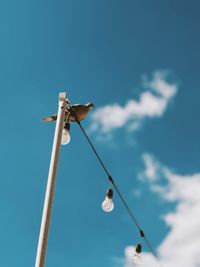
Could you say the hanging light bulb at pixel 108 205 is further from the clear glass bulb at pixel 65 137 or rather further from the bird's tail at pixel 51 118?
the bird's tail at pixel 51 118

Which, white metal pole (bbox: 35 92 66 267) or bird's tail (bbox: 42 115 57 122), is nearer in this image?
white metal pole (bbox: 35 92 66 267)

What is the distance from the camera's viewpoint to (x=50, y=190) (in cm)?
631

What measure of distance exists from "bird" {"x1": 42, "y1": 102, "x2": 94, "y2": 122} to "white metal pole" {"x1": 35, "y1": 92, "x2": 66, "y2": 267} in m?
0.40

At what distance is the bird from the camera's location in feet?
25.5

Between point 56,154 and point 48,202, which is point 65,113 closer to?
point 56,154

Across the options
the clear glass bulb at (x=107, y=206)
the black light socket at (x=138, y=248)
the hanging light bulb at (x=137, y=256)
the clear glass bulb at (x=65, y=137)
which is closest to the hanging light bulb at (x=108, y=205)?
the clear glass bulb at (x=107, y=206)

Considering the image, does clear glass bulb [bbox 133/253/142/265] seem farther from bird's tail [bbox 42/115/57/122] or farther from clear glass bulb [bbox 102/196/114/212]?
bird's tail [bbox 42/115/57/122]

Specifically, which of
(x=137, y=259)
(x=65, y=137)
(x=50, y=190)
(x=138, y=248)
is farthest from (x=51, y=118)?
(x=138, y=248)

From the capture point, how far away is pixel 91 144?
8.21 meters

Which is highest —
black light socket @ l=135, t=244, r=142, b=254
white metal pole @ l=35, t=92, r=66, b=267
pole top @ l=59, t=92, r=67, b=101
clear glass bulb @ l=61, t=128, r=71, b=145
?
pole top @ l=59, t=92, r=67, b=101

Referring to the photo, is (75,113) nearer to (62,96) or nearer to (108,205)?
(62,96)

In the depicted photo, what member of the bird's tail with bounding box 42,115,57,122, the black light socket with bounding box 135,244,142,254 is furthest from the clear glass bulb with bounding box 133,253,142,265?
the bird's tail with bounding box 42,115,57,122

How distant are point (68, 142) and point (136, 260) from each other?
3.69 m

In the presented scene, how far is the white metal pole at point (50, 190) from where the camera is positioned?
5.86 m
